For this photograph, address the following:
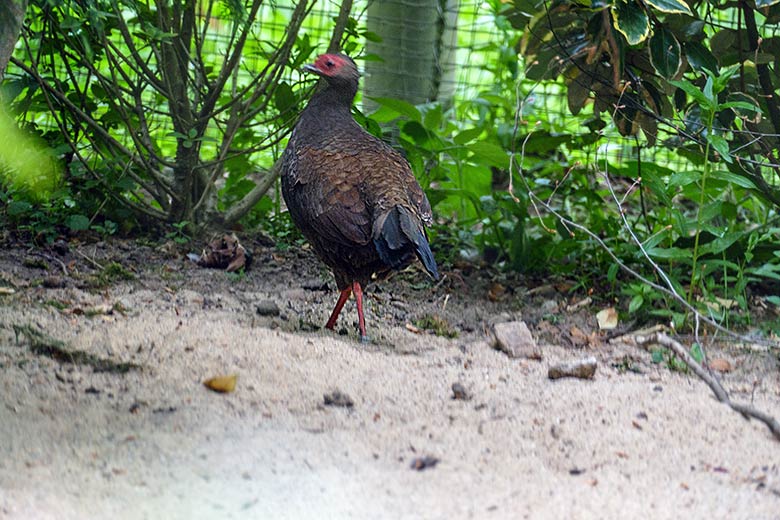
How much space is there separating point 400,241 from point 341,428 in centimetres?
123

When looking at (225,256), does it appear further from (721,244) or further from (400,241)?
(721,244)

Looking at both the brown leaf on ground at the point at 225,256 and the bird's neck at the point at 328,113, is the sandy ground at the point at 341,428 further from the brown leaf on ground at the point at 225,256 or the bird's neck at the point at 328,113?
the bird's neck at the point at 328,113

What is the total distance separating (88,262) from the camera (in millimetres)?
4523

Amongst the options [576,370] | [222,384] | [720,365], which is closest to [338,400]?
[222,384]

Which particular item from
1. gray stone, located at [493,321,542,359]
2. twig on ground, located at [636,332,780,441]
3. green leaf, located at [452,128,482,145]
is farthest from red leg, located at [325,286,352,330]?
twig on ground, located at [636,332,780,441]

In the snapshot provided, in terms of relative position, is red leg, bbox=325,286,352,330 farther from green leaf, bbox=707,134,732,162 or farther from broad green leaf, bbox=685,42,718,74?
broad green leaf, bbox=685,42,718,74

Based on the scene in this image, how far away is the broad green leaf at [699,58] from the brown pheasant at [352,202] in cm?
144

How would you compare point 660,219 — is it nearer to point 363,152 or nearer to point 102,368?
point 363,152

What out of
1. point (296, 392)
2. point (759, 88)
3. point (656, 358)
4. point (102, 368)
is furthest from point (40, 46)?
point (759, 88)

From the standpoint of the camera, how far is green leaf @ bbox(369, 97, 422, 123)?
16.1 ft

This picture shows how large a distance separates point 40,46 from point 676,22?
3.18 meters

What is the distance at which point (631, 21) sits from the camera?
3.87 metres

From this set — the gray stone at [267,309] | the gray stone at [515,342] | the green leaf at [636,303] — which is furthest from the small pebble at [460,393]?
the green leaf at [636,303]

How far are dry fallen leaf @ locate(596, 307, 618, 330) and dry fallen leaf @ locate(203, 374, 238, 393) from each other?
2077 mm
